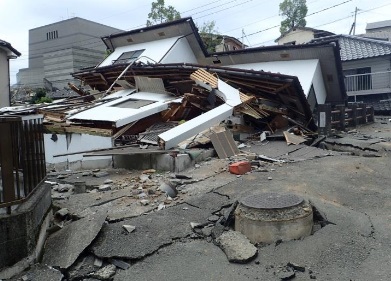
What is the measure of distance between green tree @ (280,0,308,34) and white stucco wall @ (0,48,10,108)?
93.2 feet

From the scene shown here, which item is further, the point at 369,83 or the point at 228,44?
the point at 228,44

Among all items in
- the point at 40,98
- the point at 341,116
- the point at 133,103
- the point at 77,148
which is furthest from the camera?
the point at 40,98

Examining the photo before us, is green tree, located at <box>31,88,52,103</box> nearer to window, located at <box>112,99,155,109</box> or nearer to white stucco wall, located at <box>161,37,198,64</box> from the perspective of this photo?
white stucco wall, located at <box>161,37,198,64</box>

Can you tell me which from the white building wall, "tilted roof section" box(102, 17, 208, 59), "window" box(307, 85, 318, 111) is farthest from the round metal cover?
the white building wall

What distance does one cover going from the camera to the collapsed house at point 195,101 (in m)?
9.94

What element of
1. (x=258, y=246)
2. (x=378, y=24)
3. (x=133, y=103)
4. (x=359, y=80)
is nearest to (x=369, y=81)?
(x=359, y=80)

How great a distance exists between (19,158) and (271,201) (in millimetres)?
3135

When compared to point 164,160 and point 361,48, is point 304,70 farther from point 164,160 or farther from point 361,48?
point 361,48

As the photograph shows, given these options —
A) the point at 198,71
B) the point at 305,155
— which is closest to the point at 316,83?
the point at 198,71

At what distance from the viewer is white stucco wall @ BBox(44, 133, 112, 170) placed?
9.65 m

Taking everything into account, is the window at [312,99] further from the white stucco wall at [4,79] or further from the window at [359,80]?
the white stucco wall at [4,79]

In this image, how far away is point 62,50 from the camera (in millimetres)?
45438

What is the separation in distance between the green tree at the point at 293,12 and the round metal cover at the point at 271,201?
120ft

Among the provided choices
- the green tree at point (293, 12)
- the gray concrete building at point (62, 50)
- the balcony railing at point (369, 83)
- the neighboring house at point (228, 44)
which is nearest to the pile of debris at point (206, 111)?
the neighboring house at point (228, 44)
